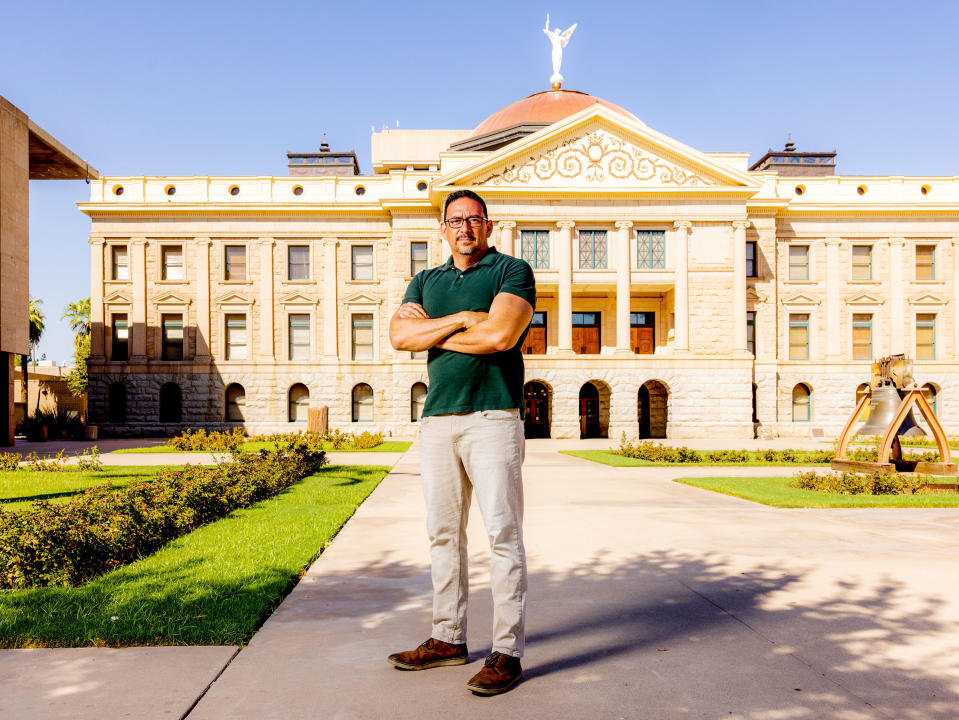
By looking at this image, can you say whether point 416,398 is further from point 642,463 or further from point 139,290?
point 642,463

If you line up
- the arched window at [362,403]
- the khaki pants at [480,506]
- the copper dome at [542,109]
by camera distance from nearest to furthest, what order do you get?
the khaki pants at [480,506] < the arched window at [362,403] < the copper dome at [542,109]

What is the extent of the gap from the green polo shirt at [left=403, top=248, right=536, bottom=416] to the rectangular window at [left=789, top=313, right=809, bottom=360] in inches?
1516

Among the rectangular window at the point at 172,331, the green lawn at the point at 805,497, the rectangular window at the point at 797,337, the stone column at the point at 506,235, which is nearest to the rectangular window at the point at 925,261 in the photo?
the rectangular window at the point at 797,337

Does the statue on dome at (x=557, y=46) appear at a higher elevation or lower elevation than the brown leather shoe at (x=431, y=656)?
higher

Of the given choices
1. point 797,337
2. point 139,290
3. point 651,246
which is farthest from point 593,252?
point 139,290

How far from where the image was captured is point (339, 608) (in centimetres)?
522

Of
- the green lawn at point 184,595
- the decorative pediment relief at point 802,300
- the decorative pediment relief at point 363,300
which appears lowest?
the green lawn at point 184,595

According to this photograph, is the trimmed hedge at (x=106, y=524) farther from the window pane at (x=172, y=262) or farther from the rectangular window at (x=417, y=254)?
the window pane at (x=172, y=262)

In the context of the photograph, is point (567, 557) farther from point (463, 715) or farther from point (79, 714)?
point (79, 714)

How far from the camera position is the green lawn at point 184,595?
178 inches

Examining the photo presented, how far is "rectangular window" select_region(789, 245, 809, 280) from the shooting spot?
129 feet

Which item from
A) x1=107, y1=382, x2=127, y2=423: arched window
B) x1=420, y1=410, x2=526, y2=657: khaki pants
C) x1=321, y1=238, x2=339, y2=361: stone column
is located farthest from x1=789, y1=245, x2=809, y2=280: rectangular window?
x1=420, y1=410, x2=526, y2=657: khaki pants

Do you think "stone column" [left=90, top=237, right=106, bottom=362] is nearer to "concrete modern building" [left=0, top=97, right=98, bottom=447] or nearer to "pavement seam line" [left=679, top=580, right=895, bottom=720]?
"concrete modern building" [left=0, top=97, right=98, bottom=447]

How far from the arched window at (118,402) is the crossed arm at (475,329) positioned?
3886cm
